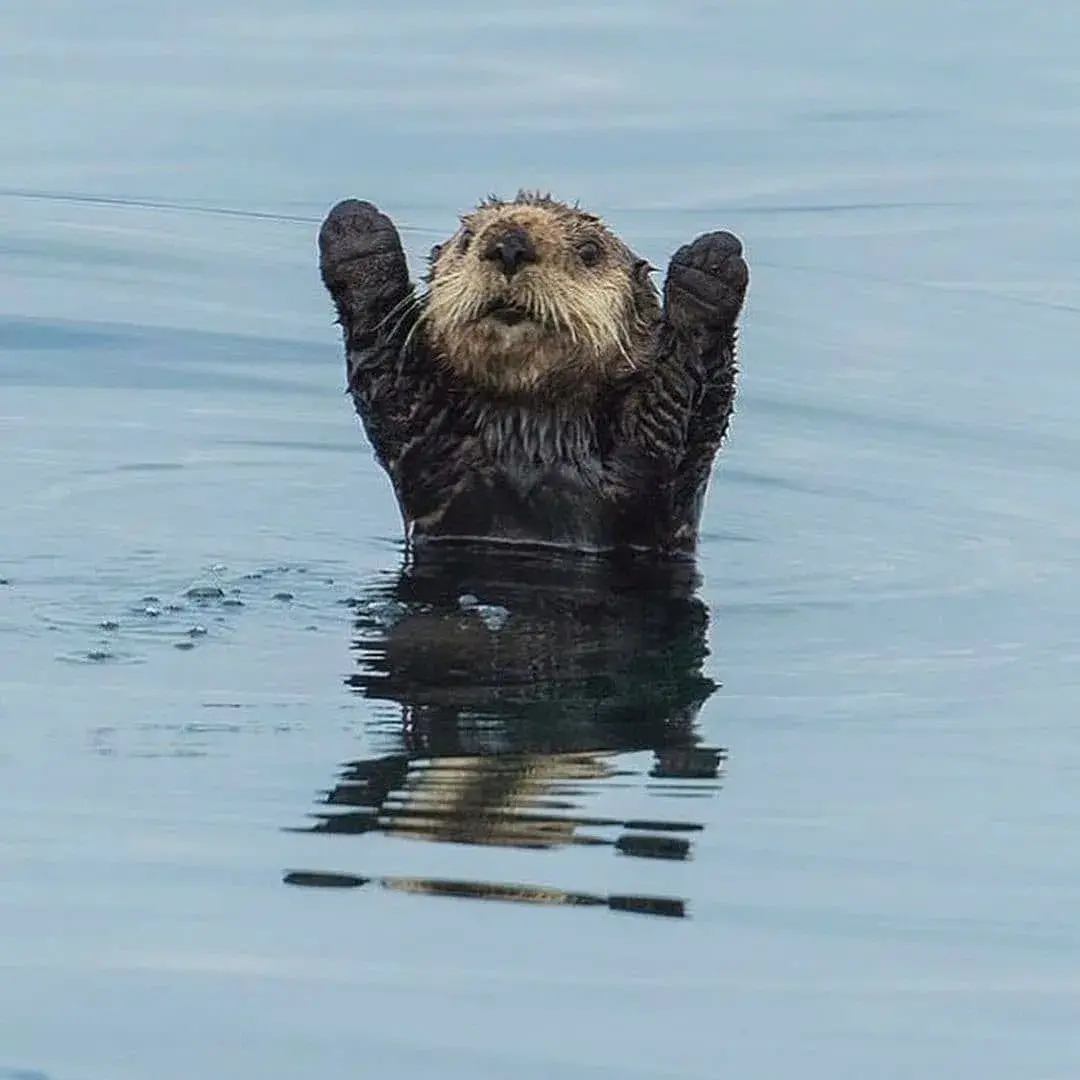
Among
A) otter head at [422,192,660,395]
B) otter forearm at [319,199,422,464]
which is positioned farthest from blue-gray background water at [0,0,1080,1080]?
otter head at [422,192,660,395]

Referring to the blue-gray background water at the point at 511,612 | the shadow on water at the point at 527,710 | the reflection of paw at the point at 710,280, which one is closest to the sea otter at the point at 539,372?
the reflection of paw at the point at 710,280

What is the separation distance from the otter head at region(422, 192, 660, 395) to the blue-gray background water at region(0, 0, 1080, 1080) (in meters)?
0.57

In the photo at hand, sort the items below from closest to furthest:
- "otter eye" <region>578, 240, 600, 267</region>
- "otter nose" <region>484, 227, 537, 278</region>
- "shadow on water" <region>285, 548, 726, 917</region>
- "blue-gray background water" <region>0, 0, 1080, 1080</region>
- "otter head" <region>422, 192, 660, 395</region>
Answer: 1. "blue-gray background water" <region>0, 0, 1080, 1080</region>
2. "shadow on water" <region>285, 548, 726, 917</region>
3. "otter nose" <region>484, 227, 537, 278</region>
4. "otter head" <region>422, 192, 660, 395</region>
5. "otter eye" <region>578, 240, 600, 267</region>

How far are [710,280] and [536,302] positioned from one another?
0.42m

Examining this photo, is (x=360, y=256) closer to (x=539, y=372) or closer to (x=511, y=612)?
(x=539, y=372)

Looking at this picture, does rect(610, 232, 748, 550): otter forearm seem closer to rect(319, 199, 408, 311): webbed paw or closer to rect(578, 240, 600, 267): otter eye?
rect(578, 240, 600, 267): otter eye

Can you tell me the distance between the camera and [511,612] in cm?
762

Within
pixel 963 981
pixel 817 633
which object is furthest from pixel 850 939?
pixel 817 633

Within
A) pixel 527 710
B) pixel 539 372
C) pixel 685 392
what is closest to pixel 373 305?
pixel 539 372

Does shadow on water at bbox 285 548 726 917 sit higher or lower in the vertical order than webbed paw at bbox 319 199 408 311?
lower

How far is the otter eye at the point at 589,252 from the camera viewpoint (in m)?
8.15

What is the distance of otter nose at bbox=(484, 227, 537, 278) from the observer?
7773mm

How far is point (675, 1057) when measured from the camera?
472 centimetres

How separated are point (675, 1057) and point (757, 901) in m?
0.72
